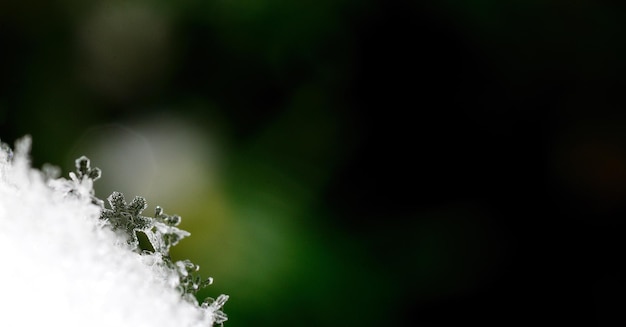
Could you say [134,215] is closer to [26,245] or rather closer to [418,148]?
[26,245]

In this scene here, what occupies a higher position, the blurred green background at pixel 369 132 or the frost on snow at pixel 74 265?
the blurred green background at pixel 369 132

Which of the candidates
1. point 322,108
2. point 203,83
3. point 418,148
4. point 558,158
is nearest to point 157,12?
point 203,83

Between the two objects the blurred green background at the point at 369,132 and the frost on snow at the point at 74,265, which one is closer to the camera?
the frost on snow at the point at 74,265

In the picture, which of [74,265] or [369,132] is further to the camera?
[369,132]

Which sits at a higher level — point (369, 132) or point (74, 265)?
point (369, 132)
